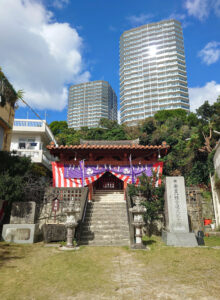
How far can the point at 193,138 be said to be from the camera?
2016 centimetres

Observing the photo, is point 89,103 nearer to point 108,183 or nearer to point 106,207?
point 108,183

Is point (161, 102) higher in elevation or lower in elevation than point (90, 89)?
lower

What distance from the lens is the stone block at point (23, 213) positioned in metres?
8.96

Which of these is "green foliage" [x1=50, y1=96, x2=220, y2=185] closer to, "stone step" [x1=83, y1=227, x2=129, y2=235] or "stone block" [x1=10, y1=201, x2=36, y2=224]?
"stone step" [x1=83, y1=227, x2=129, y2=235]

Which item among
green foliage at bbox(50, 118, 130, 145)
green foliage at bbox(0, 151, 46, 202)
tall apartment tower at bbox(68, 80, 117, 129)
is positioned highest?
tall apartment tower at bbox(68, 80, 117, 129)

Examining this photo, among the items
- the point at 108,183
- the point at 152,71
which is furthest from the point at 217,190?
the point at 152,71

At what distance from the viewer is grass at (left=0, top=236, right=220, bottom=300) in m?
4.01

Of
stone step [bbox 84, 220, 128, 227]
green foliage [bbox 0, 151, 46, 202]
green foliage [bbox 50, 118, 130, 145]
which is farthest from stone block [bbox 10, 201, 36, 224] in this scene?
green foliage [bbox 50, 118, 130, 145]

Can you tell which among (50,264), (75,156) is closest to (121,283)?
(50,264)

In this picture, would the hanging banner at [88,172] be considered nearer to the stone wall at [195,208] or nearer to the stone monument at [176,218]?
the stone wall at [195,208]

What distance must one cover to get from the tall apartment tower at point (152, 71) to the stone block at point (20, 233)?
214 feet

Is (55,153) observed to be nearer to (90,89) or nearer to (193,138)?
(193,138)

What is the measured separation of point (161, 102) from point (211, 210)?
60.9 m

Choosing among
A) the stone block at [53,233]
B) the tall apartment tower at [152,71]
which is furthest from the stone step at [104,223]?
the tall apartment tower at [152,71]
